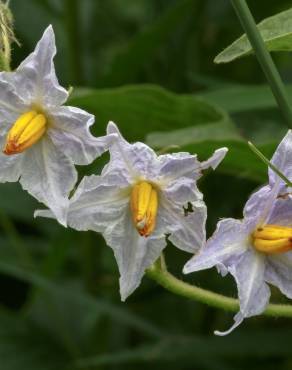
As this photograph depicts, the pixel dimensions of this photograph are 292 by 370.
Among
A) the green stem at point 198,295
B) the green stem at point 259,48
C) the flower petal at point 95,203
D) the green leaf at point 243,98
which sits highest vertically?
the green stem at point 259,48

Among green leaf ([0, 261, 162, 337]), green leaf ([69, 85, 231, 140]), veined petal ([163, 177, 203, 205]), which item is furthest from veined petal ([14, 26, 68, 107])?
green leaf ([0, 261, 162, 337])

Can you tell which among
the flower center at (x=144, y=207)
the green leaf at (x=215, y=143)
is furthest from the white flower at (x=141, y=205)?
the green leaf at (x=215, y=143)

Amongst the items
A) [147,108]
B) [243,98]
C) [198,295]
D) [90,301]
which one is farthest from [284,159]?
[90,301]

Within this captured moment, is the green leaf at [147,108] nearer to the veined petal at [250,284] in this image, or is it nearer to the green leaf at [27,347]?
the veined petal at [250,284]

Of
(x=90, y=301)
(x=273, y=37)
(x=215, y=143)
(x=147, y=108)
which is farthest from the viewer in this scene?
(x=90, y=301)

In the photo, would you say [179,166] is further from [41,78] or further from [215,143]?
[215,143]

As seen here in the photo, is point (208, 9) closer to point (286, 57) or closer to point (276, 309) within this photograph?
point (286, 57)

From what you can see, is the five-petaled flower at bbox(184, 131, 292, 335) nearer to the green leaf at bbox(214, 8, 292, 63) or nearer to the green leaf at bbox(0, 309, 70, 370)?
the green leaf at bbox(214, 8, 292, 63)

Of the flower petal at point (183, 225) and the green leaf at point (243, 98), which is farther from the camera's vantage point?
the green leaf at point (243, 98)
